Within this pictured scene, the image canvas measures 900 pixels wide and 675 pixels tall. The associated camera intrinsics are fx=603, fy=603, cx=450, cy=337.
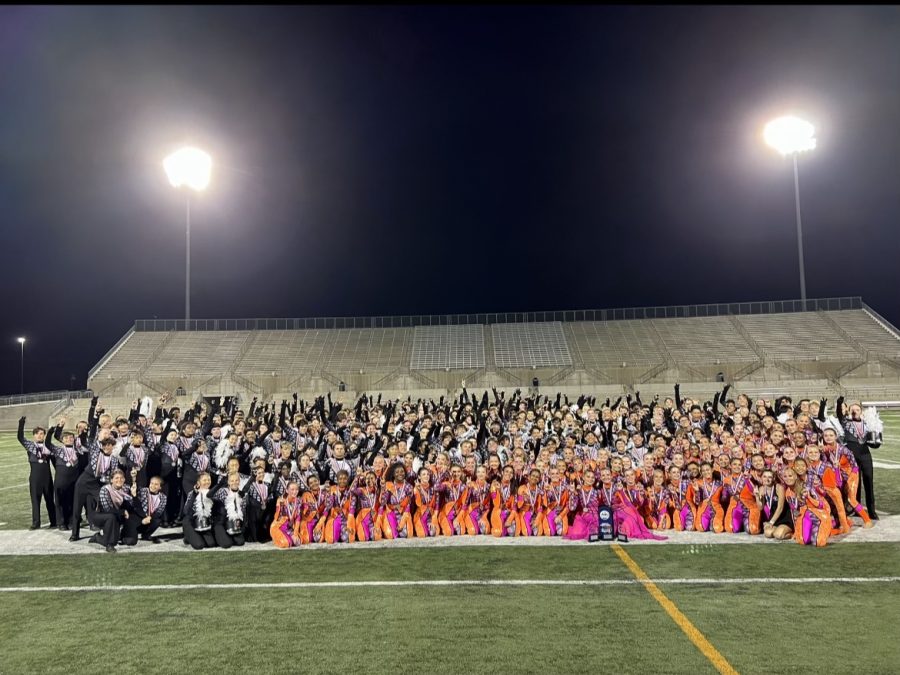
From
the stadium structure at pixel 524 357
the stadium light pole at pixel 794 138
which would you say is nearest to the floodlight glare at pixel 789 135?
the stadium light pole at pixel 794 138

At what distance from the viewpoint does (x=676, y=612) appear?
4.94 m

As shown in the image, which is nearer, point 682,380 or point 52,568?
point 52,568

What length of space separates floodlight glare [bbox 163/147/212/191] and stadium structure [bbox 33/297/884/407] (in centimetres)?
1078

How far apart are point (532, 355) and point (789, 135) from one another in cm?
2267

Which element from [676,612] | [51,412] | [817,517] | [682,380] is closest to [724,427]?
[817,517]

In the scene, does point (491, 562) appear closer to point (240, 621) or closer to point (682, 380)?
point (240, 621)

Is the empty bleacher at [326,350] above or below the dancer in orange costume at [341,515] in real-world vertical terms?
above

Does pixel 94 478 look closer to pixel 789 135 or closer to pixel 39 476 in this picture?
pixel 39 476

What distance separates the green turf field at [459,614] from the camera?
414 cm

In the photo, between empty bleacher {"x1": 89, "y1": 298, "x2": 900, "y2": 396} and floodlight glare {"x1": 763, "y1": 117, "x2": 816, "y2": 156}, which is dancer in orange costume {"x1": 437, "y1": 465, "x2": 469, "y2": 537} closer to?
empty bleacher {"x1": 89, "y1": 298, "x2": 900, "y2": 396}

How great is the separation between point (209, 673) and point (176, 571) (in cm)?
285

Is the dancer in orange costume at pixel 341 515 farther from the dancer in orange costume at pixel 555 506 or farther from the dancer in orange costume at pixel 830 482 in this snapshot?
the dancer in orange costume at pixel 830 482

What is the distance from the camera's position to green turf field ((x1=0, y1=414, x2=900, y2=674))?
414 centimetres

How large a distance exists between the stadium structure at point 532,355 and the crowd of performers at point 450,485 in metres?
26.6
